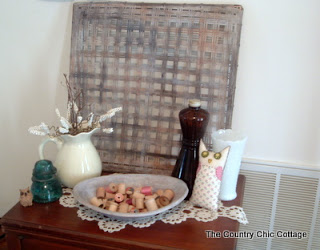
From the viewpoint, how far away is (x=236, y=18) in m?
1.15

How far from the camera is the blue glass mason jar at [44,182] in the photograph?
41.0 inches

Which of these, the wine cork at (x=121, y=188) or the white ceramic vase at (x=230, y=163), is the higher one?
the white ceramic vase at (x=230, y=163)

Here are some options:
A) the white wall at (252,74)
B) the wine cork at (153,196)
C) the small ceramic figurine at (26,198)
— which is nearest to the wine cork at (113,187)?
the wine cork at (153,196)

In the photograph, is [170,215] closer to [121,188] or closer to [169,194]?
[169,194]

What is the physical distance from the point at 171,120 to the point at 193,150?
0.20 metres

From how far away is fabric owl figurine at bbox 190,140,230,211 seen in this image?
Result: 1003 mm

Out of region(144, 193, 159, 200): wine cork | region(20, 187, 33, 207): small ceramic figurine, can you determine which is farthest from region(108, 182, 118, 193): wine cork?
region(20, 187, 33, 207): small ceramic figurine

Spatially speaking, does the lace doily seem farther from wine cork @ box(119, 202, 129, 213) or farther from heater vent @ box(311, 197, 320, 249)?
heater vent @ box(311, 197, 320, 249)

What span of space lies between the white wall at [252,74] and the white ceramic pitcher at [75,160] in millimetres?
367

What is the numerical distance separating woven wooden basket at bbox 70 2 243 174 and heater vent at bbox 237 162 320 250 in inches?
10.9

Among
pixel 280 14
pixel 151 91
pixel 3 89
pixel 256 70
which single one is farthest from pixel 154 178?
pixel 3 89

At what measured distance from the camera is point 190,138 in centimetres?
108

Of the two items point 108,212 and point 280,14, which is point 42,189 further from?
point 280,14

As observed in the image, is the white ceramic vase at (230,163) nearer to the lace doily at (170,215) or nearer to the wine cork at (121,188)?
the lace doily at (170,215)
